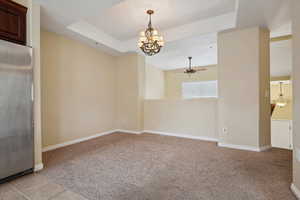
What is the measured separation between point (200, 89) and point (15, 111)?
685 cm

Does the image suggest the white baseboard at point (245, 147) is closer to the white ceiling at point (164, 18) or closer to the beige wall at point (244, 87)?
the beige wall at point (244, 87)

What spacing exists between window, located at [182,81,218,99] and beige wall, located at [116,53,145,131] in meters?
3.37

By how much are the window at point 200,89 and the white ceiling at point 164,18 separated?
2.98 m

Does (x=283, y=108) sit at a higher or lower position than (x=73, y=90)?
lower

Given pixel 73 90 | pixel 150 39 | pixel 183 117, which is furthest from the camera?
pixel 183 117

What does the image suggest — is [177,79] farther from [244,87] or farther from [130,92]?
[244,87]

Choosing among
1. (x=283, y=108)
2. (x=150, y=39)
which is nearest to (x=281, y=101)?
(x=283, y=108)

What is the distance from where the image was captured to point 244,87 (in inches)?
123

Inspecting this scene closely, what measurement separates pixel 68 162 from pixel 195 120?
10.3ft

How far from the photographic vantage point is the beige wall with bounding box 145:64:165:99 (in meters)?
6.54

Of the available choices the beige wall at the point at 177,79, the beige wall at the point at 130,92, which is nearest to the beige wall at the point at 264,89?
the beige wall at the point at 130,92

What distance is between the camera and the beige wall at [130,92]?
471 centimetres

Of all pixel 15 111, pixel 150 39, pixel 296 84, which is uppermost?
pixel 150 39

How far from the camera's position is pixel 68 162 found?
2568mm
